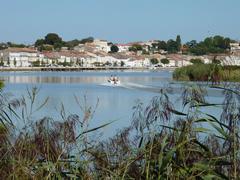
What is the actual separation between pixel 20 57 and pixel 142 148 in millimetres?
150662

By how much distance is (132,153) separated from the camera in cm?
382

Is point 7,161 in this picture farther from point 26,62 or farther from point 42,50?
point 42,50

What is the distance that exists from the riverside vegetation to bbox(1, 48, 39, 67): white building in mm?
149120

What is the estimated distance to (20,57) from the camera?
152125 millimetres

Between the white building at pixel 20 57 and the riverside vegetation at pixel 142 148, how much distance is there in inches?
5871

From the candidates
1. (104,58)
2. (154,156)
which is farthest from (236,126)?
(104,58)

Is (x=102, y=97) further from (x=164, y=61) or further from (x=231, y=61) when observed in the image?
(x=164, y=61)

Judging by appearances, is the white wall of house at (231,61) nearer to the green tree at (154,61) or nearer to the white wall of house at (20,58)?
the white wall of house at (20,58)

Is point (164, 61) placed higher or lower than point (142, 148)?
lower

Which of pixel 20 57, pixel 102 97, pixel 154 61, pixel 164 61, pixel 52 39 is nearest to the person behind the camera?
pixel 102 97

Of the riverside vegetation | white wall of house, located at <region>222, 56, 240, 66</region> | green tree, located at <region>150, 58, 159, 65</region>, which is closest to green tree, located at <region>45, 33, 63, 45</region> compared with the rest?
green tree, located at <region>150, 58, 159, 65</region>

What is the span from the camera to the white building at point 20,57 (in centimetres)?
15162

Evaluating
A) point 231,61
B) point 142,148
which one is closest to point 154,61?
point 231,61

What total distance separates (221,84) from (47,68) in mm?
133350
